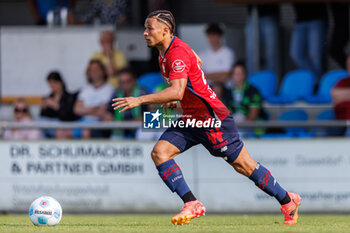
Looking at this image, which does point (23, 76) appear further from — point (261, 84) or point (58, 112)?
point (261, 84)

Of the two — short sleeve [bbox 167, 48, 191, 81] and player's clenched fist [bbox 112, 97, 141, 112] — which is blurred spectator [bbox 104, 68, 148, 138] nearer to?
short sleeve [bbox 167, 48, 191, 81]

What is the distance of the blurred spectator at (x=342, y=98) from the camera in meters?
11.4

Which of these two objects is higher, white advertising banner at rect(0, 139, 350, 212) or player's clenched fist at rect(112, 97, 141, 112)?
player's clenched fist at rect(112, 97, 141, 112)

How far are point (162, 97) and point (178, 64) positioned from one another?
0.41 metres

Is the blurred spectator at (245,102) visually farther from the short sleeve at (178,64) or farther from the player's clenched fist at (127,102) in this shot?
the player's clenched fist at (127,102)

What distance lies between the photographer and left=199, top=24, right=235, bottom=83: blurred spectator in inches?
516

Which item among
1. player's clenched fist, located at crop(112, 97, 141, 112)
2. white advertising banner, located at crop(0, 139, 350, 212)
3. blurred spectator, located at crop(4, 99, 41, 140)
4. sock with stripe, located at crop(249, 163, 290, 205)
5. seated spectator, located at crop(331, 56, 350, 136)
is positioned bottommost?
white advertising banner, located at crop(0, 139, 350, 212)

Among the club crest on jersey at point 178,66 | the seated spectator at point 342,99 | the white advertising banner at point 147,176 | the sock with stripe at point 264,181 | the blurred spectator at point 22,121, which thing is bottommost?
the white advertising banner at point 147,176

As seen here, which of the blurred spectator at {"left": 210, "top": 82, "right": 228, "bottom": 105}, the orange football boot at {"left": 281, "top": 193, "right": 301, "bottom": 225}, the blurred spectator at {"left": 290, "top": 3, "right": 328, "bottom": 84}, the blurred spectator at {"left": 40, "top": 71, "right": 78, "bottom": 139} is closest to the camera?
the orange football boot at {"left": 281, "top": 193, "right": 301, "bottom": 225}

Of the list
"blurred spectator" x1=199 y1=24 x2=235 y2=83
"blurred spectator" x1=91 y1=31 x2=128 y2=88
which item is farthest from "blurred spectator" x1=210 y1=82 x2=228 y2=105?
"blurred spectator" x1=91 y1=31 x2=128 y2=88

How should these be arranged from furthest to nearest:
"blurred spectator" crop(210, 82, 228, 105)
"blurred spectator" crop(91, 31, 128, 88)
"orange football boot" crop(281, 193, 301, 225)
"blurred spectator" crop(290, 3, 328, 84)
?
"blurred spectator" crop(91, 31, 128, 88) → "blurred spectator" crop(290, 3, 328, 84) → "blurred spectator" crop(210, 82, 228, 105) → "orange football boot" crop(281, 193, 301, 225)

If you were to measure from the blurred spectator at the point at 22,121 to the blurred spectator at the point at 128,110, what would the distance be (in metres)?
1.18

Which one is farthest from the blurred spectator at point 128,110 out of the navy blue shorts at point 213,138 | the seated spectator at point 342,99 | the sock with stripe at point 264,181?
the sock with stripe at point 264,181

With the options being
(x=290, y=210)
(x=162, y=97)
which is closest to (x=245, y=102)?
(x=290, y=210)
